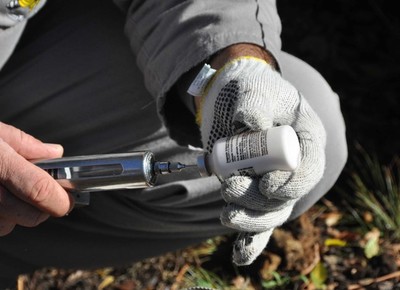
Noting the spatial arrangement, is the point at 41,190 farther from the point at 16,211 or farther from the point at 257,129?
the point at 257,129

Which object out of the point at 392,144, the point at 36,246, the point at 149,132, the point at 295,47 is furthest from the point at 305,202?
the point at 295,47

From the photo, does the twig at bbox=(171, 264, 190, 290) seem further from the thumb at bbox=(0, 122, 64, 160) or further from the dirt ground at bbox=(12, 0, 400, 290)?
the thumb at bbox=(0, 122, 64, 160)

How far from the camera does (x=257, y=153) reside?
112 centimetres

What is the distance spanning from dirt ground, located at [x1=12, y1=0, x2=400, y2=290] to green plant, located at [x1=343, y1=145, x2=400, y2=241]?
37mm

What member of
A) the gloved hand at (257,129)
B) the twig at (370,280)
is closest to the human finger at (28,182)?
the gloved hand at (257,129)

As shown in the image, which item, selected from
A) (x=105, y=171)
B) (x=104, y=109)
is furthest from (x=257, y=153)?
(x=104, y=109)

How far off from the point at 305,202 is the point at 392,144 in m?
0.77

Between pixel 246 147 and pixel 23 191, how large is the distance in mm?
389

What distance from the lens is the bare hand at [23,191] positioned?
124 centimetres

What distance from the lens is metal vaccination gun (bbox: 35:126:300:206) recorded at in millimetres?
1115

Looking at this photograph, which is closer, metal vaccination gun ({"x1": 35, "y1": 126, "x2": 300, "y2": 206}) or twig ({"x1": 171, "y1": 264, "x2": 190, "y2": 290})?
metal vaccination gun ({"x1": 35, "y1": 126, "x2": 300, "y2": 206})

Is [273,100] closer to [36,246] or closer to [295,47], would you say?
[36,246]

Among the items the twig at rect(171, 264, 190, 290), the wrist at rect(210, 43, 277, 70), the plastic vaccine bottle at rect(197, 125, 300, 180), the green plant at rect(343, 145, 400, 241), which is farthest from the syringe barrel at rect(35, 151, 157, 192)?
the green plant at rect(343, 145, 400, 241)

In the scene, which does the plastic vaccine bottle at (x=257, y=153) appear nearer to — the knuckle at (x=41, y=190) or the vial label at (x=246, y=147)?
the vial label at (x=246, y=147)
